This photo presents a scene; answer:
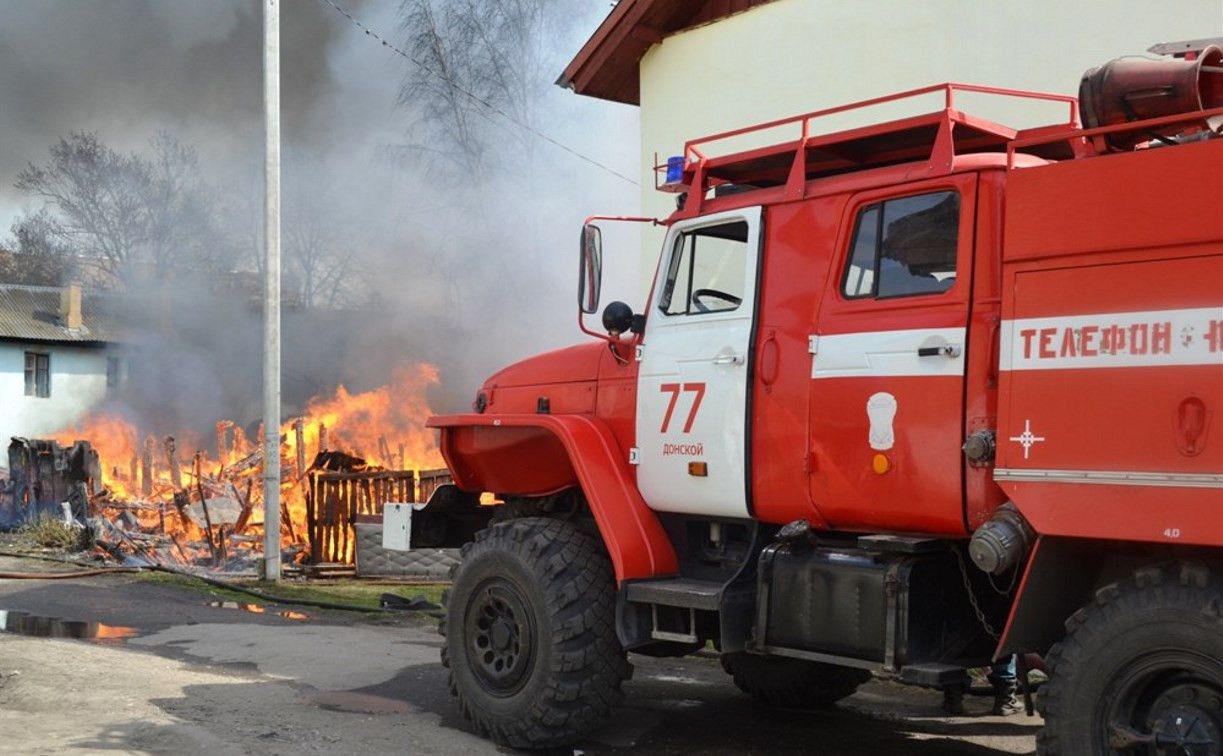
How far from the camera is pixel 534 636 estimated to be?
21.7 feet

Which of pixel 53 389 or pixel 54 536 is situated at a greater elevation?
pixel 53 389

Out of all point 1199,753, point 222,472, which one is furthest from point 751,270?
point 222,472

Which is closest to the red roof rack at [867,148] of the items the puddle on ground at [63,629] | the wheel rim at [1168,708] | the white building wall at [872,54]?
the wheel rim at [1168,708]

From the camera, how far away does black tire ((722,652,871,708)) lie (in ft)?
24.9

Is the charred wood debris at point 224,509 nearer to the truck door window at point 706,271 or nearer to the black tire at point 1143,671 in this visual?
the truck door window at point 706,271

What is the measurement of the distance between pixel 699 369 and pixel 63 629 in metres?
6.41

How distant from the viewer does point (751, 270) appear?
624 centimetres

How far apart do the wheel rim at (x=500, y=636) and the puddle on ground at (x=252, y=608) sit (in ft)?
15.5

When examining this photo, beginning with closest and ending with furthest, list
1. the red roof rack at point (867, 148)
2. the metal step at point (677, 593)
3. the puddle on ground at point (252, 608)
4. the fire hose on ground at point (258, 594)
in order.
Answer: the red roof rack at point (867, 148), the metal step at point (677, 593), the puddle on ground at point (252, 608), the fire hose on ground at point (258, 594)

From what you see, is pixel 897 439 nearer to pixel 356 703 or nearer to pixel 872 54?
pixel 356 703

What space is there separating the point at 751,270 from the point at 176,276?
1297 inches

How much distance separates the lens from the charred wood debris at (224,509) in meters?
15.0

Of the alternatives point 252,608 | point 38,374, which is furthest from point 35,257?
point 252,608

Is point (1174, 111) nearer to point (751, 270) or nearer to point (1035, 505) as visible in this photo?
point (1035, 505)
